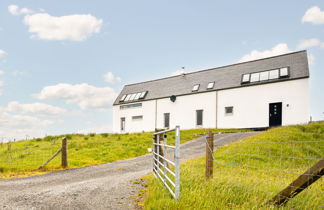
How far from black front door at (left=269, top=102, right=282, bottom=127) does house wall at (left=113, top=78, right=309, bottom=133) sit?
0.98 feet

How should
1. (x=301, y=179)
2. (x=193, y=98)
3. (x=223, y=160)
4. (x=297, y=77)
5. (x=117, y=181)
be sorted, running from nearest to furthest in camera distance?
(x=301, y=179) < (x=117, y=181) < (x=223, y=160) < (x=297, y=77) < (x=193, y=98)

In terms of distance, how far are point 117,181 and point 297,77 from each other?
64.2 ft

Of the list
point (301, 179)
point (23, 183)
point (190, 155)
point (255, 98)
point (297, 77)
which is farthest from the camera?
point (255, 98)

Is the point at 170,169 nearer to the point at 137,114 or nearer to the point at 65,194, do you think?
the point at 65,194

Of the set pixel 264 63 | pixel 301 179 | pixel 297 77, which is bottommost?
pixel 301 179

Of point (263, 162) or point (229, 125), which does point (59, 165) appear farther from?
point (229, 125)

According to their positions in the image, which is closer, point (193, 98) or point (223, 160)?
point (223, 160)

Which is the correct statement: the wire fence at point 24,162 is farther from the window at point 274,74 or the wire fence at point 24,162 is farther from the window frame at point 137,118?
the window at point 274,74

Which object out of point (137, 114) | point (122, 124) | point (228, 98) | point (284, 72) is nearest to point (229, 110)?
point (228, 98)

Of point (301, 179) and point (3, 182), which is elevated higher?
point (301, 179)

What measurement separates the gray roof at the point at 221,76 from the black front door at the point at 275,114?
2.32m

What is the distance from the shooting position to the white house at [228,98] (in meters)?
22.2

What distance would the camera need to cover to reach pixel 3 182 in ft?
30.5

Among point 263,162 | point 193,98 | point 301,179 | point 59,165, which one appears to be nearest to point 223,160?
point 263,162
